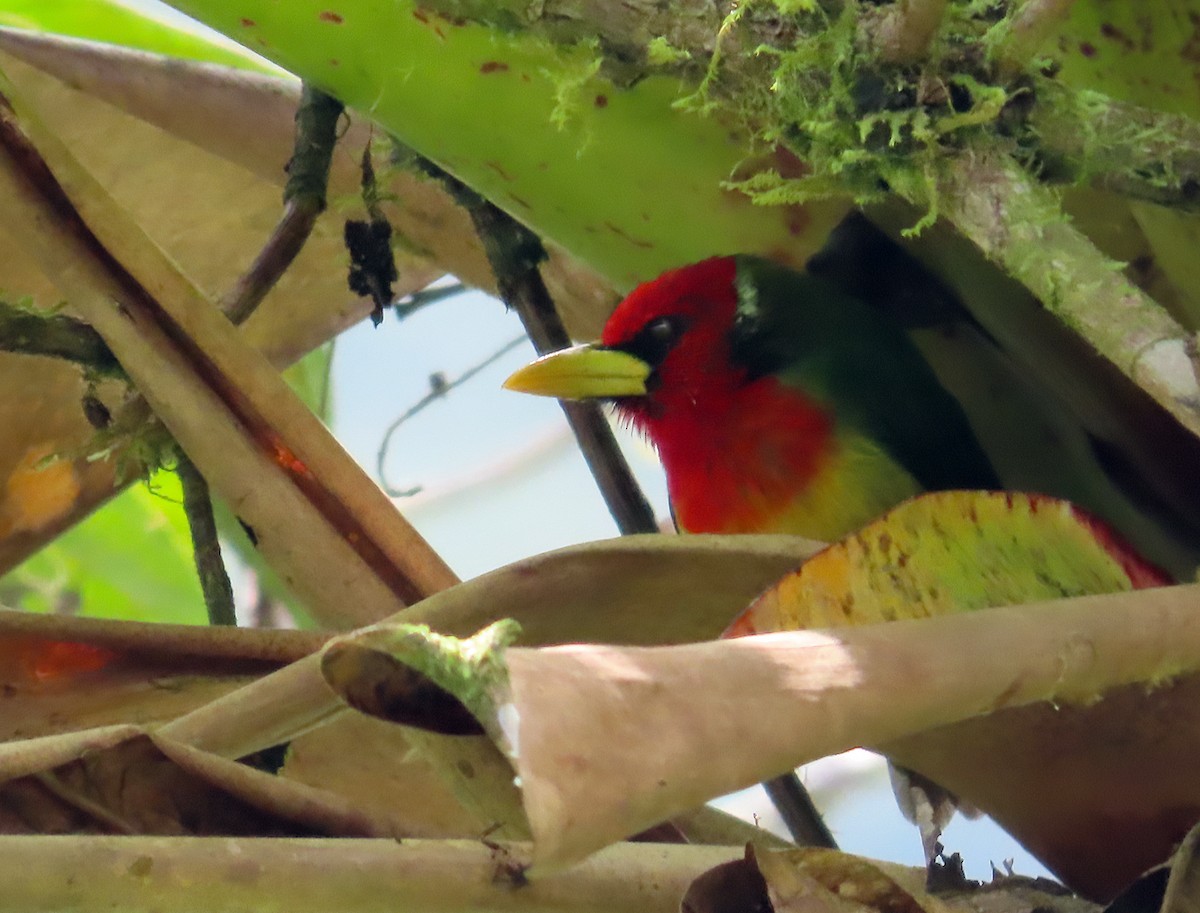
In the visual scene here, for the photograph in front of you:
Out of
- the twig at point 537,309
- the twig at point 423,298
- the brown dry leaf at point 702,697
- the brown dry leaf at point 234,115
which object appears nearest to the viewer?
the brown dry leaf at point 702,697

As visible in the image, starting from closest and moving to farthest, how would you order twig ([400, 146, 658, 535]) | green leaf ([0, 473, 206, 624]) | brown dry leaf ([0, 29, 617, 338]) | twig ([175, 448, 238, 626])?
twig ([175, 448, 238, 626]) < twig ([400, 146, 658, 535]) < brown dry leaf ([0, 29, 617, 338]) < green leaf ([0, 473, 206, 624])

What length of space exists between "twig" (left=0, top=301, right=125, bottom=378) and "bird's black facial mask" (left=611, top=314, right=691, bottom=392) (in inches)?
18.2

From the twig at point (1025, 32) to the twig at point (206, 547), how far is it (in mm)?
566

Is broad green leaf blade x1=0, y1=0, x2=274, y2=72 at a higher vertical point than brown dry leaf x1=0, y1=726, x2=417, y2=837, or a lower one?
higher

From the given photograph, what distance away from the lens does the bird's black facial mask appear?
1204 mm

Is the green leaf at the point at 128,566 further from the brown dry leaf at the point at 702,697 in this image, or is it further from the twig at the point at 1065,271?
the brown dry leaf at the point at 702,697

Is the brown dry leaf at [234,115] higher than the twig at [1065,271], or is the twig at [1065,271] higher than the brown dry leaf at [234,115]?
the brown dry leaf at [234,115]

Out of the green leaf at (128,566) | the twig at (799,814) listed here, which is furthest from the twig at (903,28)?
Answer: the green leaf at (128,566)

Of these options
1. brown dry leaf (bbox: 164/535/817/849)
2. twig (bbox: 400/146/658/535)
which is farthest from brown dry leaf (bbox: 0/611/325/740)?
twig (bbox: 400/146/658/535)

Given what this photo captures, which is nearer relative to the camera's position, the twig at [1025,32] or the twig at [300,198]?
the twig at [1025,32]

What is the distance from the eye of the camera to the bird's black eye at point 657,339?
1203 mm

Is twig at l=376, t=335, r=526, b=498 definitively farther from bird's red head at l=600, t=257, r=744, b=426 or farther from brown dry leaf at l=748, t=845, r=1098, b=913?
brown dry leaf at l=748, t=845, r=1098, b=913

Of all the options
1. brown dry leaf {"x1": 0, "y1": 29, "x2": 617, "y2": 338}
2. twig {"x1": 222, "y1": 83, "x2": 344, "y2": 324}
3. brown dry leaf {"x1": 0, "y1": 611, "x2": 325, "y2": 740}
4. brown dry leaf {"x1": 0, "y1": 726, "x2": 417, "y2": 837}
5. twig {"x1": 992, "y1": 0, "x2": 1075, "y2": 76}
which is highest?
brown dry leaf {"x1": 0, "y1": 29, "x2": 617, "y2": 338}

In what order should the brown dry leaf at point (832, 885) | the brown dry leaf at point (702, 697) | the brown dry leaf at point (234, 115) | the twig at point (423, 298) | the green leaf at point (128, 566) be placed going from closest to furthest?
1. the brown dry leaf at point (702, 697)
2. the brown dry leaf at point (832, 885)
3. the brown dry leaf at point (234, 115)
4. the twig at point (423, 298)
5. the green leaf at point (128, 566)
